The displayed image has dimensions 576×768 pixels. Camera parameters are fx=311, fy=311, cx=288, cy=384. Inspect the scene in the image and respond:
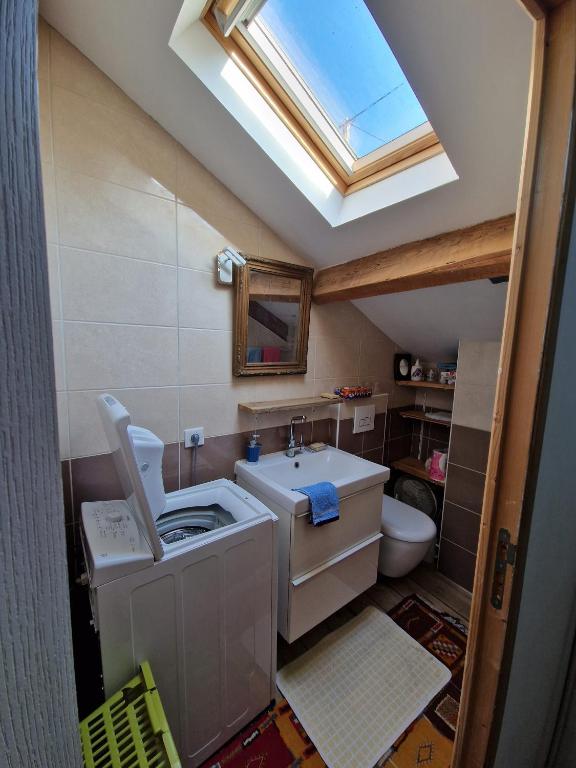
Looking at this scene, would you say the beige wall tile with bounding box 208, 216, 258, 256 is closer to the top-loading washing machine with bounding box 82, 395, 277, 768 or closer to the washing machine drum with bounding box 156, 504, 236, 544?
the top-loading washing machine with bounding box 82, 395, 277, 768

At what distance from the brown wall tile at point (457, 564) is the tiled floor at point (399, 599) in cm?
4

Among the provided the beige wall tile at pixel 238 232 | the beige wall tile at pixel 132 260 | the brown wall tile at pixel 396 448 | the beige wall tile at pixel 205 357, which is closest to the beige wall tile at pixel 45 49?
the beige wall tile at pixel 132 260

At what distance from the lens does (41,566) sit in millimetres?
304

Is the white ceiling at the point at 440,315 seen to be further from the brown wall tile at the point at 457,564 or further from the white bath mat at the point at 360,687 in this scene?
the white bath mat at the point at 360,687

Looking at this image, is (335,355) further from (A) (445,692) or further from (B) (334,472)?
(A) (445,692)

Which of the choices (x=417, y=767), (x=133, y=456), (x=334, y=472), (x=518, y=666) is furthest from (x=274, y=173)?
(x=417, y=767)

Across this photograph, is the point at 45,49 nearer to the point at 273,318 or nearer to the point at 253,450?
the point at 273,318

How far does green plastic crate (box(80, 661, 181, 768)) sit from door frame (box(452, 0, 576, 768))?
794 mm

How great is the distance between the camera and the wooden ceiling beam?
1165 millimetres

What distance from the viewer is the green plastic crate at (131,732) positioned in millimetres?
789

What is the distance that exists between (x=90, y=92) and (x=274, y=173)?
72cm

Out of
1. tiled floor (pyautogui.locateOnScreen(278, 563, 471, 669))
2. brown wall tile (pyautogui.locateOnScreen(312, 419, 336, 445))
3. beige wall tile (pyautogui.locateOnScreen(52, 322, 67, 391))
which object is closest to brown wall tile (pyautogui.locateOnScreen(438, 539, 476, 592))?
tiled floor (pyautogui.locateOnScreen(278, 563, 471, 669))

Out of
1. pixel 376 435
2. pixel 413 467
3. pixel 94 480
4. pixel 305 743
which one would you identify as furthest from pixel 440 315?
pixel 305 743

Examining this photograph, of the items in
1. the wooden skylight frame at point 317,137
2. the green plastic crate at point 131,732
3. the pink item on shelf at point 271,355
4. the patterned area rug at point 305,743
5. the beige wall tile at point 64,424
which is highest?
the wooden skylight frame at point 317,137
